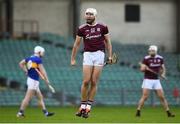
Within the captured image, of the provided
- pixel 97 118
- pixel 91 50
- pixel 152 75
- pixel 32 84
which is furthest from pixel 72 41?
pixel 91 50

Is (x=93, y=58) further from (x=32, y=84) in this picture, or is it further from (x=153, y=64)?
(x=153, y=64)

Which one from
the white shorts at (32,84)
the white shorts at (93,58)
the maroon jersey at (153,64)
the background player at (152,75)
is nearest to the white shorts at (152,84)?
the background player at (152,75)

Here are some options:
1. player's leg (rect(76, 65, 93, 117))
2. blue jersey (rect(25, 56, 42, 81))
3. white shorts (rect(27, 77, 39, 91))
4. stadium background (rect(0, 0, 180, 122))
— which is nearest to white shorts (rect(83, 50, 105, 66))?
player's leg (rect(76, 65, 93, 117))

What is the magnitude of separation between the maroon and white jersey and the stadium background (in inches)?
717

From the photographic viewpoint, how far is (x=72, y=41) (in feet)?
148

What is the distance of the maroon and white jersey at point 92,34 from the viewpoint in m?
18.4

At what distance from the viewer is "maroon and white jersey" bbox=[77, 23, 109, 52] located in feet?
60.2

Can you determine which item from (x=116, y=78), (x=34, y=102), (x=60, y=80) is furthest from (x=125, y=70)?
(x=34, y=102)

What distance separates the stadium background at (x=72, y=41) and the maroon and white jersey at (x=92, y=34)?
18.2 meters

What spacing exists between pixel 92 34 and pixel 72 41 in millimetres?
26604

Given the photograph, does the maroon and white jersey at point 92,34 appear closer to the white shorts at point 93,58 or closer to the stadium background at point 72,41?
the white shorts at point 93,58

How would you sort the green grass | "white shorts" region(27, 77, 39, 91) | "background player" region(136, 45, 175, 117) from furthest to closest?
"background player" region(136, 45, 175, 117) → "white shorts" region(27, 77, 39, 91) → the green grass

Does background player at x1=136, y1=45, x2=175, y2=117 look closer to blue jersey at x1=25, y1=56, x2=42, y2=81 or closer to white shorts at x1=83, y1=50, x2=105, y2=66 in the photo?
blue jersey at x1=25, y1=56, x2=42, y2=81

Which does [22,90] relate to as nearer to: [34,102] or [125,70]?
[34,102]
